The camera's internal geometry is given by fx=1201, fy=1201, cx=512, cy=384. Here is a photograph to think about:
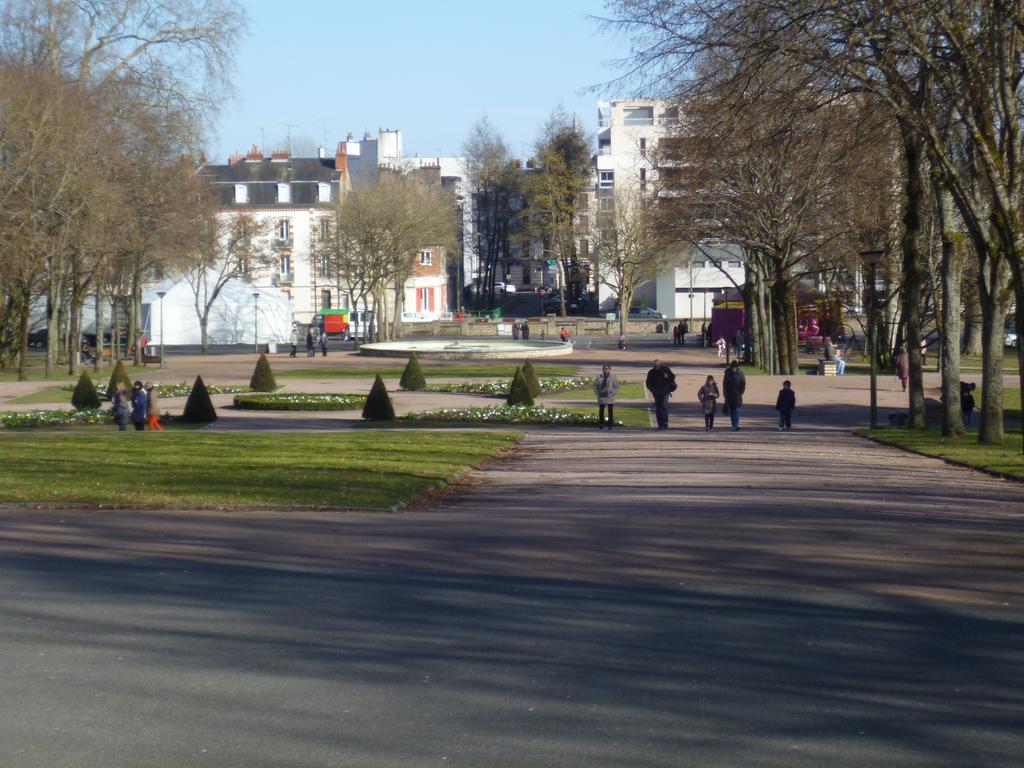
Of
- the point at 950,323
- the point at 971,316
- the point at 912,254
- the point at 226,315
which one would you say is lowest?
the point at 950,323

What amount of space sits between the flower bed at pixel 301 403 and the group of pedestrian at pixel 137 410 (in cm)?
529

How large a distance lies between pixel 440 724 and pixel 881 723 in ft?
7.47

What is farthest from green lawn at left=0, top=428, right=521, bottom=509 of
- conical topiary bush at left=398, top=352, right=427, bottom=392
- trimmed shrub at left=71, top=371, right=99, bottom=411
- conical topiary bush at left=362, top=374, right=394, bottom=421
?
conical topiary bush at left=398, top=352, right=427, bottom=392

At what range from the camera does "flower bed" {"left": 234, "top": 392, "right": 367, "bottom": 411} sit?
36.0 metres

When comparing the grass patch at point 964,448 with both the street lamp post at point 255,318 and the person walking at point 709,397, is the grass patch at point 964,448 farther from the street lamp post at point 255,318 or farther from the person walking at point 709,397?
the street lamp post at point 255,318

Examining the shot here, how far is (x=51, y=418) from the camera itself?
1250 inches

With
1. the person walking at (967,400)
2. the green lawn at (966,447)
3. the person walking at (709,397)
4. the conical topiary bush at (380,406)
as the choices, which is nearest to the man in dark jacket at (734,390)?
the person walking at (709,397)

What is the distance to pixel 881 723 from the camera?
20.4 ft

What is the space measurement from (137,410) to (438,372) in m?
23.0

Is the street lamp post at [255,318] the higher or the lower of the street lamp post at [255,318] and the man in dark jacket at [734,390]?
the higher

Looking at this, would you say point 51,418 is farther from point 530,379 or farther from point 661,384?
point 661,384

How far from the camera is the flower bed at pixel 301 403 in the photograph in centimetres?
3603

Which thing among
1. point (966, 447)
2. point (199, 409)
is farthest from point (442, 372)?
point (966, 447)

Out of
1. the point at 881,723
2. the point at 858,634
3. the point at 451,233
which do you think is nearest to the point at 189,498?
the point at 858,634
